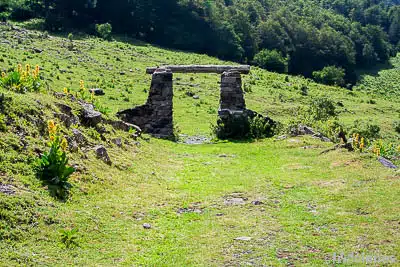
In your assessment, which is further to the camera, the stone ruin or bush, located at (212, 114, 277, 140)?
the stone ruin

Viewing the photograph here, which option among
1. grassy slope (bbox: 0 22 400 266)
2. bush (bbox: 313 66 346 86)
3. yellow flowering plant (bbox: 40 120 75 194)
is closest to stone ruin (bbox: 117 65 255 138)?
grassy slope (bbox: 0 22 400 266)

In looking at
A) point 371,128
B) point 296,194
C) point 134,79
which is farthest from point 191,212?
point 134,79

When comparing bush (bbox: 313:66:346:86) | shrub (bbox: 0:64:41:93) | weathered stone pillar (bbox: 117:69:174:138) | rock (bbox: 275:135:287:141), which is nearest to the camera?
shrub (bbox: 0:64:41:93)

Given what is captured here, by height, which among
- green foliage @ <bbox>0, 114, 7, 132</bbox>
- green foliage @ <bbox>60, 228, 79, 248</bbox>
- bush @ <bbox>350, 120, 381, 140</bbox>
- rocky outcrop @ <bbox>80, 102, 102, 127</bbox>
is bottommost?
bush @ <bbox>350, 120, 381, 140</bbox>

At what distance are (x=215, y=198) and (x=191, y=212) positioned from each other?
1.26 m

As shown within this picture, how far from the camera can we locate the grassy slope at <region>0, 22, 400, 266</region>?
8609 millimetres

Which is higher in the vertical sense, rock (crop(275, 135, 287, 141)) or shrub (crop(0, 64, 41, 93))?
shrub (crop(0, 64, 41, 93))

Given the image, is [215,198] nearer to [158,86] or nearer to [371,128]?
[158,86]

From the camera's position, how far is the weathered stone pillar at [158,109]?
23.3 m

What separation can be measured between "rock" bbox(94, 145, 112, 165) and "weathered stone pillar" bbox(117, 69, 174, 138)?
31.8 ft

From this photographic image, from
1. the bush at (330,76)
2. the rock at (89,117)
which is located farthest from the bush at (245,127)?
the bush at (330,76)

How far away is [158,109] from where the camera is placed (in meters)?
23.5

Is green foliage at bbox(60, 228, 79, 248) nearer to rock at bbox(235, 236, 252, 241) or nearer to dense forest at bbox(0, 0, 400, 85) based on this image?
rock at bbox(235, 236, 252, 241)

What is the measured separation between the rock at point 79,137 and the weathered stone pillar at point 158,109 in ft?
31.2
